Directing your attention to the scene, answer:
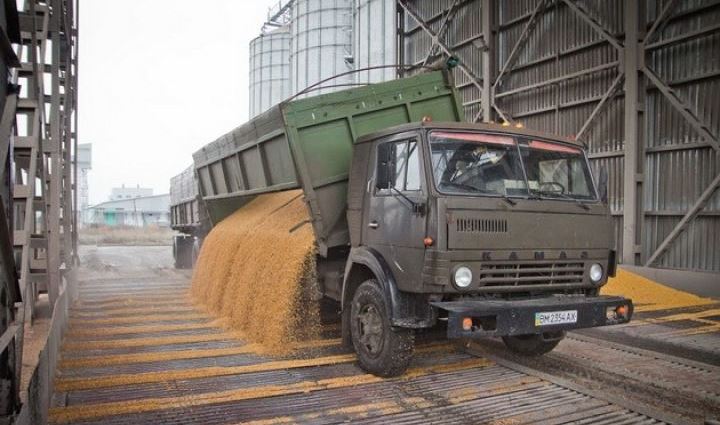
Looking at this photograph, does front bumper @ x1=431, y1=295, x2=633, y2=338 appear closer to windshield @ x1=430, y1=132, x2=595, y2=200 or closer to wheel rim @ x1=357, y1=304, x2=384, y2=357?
wheel rim @ x1=357, y1=304, x2=384, y2=357

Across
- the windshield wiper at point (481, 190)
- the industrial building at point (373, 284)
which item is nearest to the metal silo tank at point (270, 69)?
the industrial building at point (373, 284)

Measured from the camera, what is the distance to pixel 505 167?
4.95 metres

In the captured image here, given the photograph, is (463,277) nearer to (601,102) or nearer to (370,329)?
(370,329)

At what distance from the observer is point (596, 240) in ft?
16.6

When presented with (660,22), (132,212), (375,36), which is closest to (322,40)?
(375,36)

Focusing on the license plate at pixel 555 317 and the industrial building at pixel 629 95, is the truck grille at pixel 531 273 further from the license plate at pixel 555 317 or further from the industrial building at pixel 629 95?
the industrial building at pixel 629 95

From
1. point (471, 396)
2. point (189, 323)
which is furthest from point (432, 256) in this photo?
point (189, 323)

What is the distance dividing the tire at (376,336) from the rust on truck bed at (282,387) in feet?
0.47

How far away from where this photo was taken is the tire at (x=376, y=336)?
15.9ft

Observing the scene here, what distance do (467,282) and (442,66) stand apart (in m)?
2.95

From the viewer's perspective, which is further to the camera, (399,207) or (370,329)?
(370,329)

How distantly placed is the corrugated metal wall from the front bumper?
6.95 meters

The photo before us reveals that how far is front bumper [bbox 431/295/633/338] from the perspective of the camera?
4266mm

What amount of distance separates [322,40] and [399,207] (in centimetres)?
2276
